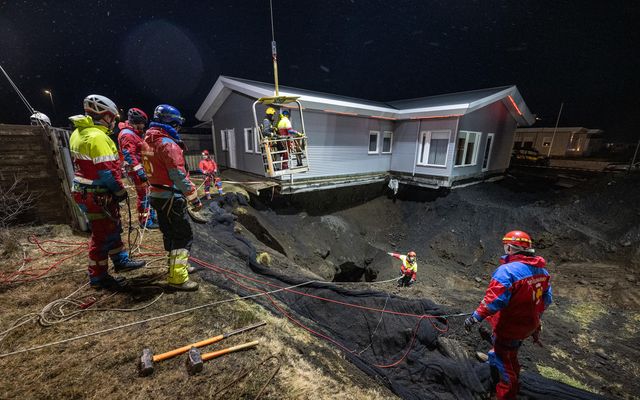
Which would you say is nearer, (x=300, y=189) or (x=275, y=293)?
(x=275, y=293)

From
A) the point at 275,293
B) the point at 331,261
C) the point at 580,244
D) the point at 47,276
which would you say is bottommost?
the point at 331,261

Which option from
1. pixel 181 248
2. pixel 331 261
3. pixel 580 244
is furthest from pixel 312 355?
pixel 580 244

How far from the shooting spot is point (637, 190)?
8.71 meters

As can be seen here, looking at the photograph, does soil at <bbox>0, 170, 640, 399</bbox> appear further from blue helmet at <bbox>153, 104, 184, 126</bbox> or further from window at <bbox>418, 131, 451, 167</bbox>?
blue helmet at <bbox>153, 104, 184, 126</bbox>

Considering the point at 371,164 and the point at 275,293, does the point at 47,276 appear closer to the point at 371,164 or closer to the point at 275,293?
the point at 275,293

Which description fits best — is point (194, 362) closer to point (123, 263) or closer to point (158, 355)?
point (158, 355)

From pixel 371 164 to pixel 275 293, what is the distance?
10.4 m

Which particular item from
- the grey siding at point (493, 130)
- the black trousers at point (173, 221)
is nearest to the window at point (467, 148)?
the grey siding at point (493, 130)

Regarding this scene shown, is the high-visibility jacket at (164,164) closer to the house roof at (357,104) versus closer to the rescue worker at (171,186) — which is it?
the rescue worker at (171,186)

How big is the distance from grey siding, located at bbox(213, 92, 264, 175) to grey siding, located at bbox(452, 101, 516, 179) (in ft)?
31.7

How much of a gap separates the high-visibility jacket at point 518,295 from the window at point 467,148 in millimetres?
10001

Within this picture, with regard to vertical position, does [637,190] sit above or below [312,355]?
above

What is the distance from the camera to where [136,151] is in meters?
4.91

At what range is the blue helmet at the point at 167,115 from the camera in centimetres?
313
